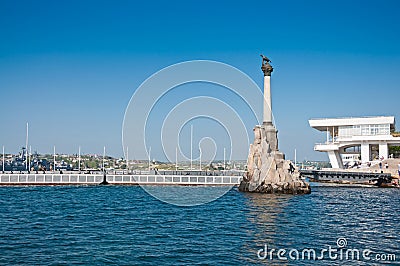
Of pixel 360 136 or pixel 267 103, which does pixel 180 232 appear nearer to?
pixel 267 103

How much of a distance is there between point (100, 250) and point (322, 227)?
580 inches

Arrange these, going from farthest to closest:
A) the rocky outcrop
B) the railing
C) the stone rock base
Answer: the railing
the rocky outcrop
the stone rock base

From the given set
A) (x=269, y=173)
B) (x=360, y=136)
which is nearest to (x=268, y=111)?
(x=269, y=173)

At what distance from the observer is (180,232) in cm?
2634

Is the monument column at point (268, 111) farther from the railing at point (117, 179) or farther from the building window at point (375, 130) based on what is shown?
the building window at point (375, 130)

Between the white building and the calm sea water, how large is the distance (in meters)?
49.7

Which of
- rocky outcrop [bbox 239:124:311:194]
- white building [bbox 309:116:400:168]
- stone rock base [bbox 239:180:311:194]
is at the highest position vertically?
white building [bbox 309:116:400:168]

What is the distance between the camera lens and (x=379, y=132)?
89.4 m

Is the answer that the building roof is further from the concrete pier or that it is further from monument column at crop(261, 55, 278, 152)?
monument column at crop(261, 55, 278, 152)

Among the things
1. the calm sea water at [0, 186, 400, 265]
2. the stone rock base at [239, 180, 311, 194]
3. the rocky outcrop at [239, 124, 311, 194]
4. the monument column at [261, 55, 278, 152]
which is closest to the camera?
the calm sea water at [0, 186, 400, 265]

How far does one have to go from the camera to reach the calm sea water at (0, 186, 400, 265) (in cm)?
1980

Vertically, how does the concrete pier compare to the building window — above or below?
below

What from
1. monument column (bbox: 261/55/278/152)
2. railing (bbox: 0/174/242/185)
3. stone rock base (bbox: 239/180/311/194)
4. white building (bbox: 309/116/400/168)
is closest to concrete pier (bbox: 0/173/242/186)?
railing (bbox: 0/174/242/185)

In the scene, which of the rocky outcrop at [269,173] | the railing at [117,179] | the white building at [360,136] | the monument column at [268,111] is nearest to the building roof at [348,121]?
the white building at [360,136]
